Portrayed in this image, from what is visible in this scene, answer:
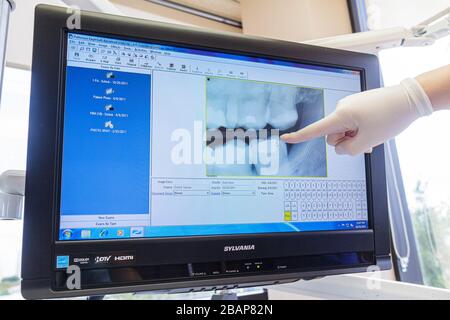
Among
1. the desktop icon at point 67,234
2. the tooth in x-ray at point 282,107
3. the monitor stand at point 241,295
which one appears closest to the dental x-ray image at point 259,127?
the tooth in x-ray at point 282,107

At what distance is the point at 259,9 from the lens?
151 centimetres

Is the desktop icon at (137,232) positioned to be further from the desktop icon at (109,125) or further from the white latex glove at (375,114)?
the white latex glove at (375,114)

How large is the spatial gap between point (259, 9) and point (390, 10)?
1.61ft

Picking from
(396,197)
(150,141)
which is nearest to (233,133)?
(150,141)

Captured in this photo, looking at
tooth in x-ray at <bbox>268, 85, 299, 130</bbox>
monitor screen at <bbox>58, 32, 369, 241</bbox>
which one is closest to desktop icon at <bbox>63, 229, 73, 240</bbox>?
monitor screen at <bbox>58, 32, 369, 241</bbox>

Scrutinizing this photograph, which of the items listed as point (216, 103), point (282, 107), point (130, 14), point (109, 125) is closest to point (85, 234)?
point (109, 125)

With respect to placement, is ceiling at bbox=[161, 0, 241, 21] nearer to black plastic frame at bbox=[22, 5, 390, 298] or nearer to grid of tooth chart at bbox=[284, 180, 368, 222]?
black plastic frame at bbox=[22, 5, 390, 298]

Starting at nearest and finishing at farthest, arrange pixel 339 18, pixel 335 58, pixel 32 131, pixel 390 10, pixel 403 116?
pixel 32 131
pixel 403 116
pixel 335 58
pixel 390 10
pixel 339 18

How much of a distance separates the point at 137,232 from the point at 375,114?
0.46 metres

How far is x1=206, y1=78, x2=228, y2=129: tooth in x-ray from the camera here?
67 cm

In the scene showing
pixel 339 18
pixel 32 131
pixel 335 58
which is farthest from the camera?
pixel 339 18

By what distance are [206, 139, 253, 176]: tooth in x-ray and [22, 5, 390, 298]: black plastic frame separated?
0.11 meters

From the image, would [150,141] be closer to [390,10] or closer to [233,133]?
[233,133]

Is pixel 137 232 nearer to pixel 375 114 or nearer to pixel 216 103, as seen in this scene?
pixel 216 103
